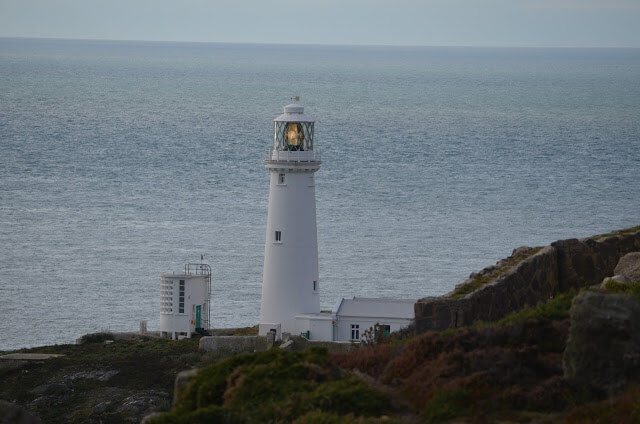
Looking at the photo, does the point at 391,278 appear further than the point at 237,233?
No

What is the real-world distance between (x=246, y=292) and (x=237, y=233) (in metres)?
14.1

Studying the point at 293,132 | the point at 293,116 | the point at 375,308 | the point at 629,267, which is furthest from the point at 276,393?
the point at 293,116

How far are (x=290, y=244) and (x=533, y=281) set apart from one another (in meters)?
16.9

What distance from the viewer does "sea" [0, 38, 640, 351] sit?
165ft

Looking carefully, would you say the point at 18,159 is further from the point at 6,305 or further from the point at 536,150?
the point at 6,305

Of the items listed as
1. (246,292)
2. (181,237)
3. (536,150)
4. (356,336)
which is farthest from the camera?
(536,150)

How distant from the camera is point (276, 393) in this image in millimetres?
11906

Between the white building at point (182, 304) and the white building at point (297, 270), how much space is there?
2.46 m

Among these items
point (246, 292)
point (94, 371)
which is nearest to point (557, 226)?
point (246, 292)

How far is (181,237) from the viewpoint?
61.9m

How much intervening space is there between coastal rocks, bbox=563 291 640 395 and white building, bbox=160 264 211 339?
2596cm

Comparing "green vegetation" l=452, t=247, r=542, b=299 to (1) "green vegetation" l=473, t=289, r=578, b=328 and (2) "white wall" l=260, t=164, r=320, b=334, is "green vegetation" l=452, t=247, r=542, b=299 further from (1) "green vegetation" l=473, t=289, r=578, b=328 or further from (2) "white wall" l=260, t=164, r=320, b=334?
(2) "white wall" l=260, t=164, r=320, b=334

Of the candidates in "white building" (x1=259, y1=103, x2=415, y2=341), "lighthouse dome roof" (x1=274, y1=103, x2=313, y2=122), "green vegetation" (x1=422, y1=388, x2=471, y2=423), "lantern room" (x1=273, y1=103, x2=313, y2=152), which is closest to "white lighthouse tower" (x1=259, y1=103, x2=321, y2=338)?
"white building" (x1=259, y1=103, x2=415, y2=341)

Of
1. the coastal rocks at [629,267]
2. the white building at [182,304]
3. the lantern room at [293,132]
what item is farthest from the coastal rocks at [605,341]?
the white building at [182,304]
